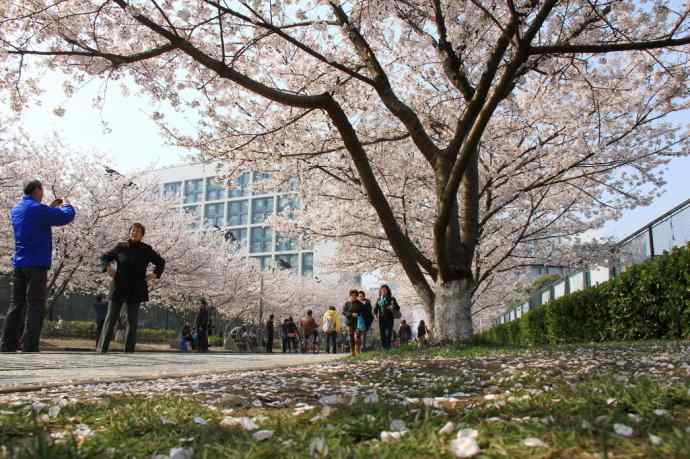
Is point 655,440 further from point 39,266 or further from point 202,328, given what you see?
point 202,328

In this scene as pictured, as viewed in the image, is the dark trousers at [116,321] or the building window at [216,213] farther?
the building window at [216,213]

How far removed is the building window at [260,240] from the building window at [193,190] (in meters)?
11.8

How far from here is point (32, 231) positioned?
7246 millimetres

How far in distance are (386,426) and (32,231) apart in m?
6.51

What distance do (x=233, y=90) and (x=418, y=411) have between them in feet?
32.5

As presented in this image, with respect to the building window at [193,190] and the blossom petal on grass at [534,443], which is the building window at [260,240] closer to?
the building window at [193,190]

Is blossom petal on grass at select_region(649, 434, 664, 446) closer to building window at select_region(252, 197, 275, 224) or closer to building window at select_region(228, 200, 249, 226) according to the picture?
building window at select_region(252, 197, 275, 224)

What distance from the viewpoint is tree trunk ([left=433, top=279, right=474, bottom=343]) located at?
31.1 feet

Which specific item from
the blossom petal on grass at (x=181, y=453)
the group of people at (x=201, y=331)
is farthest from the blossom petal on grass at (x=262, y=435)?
the group of people at (x=201, y=331)

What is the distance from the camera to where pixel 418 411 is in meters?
2.67

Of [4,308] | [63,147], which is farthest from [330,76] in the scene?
[4,308]

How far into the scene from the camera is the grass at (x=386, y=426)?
193 cm

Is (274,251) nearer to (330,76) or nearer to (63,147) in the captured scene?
(63,147)

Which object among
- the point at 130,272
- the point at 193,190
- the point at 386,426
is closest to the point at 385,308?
the point at 130,272
